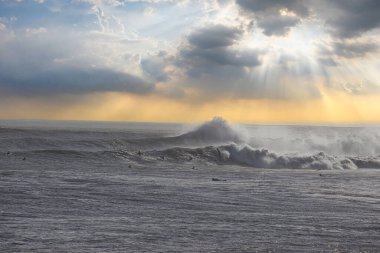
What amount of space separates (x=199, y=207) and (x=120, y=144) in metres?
34.3

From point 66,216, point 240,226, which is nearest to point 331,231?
point 240,226

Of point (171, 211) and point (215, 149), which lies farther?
point (215, 149)

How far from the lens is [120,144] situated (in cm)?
4981

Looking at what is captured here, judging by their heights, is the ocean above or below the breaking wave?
below

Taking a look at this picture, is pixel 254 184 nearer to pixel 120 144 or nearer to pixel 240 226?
pixel 240 226

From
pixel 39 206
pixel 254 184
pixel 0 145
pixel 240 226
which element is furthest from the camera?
pixel 0 145

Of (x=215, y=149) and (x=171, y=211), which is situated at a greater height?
(x=215, y=149)

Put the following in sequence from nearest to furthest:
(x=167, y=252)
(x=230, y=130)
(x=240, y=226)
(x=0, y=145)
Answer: (x=167, y=252) → (x=240, y=226) → (x=0, y=145) → (x=230, y=130)

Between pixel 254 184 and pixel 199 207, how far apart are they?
842cm

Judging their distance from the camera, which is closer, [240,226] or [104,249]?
[104,249]

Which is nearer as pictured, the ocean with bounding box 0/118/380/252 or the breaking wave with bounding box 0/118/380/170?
the ocean with bounding box 0/118/380/252

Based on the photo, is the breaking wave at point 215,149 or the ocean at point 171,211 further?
the breaking wave at point 215,149

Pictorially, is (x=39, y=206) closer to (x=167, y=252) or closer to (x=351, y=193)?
(x=167, y=252)

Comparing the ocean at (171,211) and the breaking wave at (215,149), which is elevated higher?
the breaking wave at (215,149)
